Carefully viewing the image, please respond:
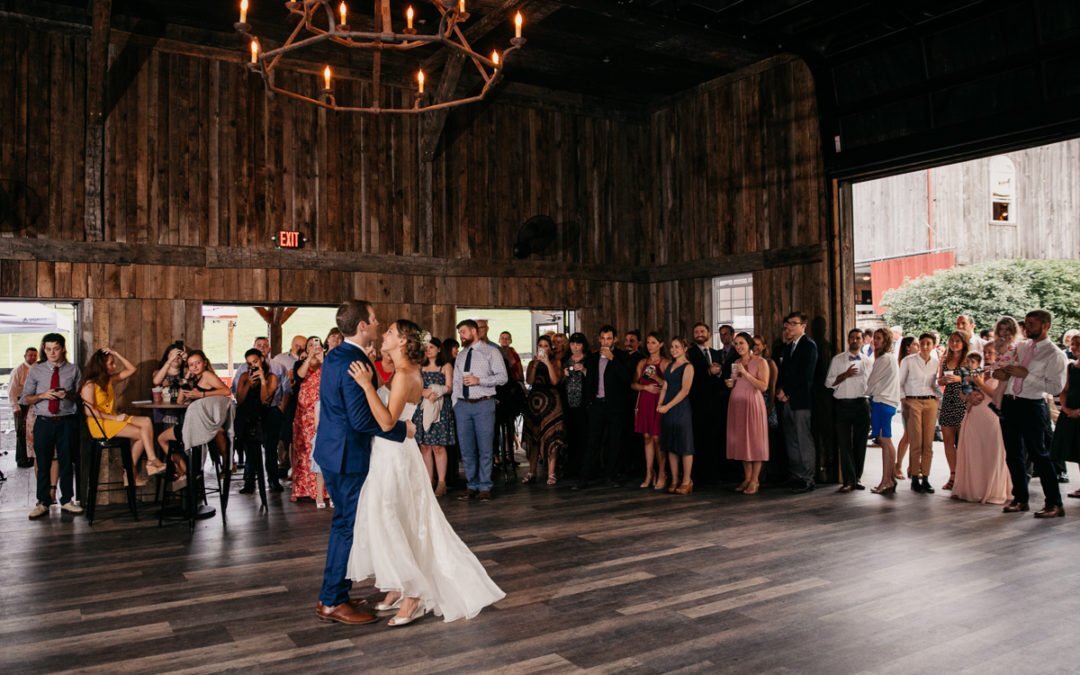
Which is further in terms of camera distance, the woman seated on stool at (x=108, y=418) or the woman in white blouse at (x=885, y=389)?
the woman in white blouse at (x=885, y=389)

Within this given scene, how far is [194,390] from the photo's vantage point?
22.5 feet

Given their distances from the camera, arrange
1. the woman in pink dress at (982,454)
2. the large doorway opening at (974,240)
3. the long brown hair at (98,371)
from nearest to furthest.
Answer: the long brown hair at (98,371) < the woman in pink dress at (982,454) < the large doorway opening at (974,240)

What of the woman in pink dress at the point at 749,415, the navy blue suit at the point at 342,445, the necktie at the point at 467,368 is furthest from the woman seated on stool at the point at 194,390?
the woman in pink dress at the point at 749,415

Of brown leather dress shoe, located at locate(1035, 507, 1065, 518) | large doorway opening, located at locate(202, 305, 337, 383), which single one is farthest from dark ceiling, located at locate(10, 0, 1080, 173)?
large doorway opening, located at locate(202, 305, 337, 383)

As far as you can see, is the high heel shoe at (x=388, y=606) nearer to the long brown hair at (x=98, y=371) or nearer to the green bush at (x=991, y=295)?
the long brown hair at (x=98, y=371)

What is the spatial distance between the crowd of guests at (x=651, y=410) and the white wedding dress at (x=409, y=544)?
222cm

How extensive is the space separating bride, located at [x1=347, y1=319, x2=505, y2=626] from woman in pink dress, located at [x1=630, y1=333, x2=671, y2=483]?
413 centimetres

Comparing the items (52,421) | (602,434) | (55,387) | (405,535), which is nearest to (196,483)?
(52,421)

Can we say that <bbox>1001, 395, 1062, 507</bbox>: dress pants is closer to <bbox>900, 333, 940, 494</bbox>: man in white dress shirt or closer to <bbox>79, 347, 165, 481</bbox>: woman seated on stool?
<bbox>900, 333, 940, 494</bbox>: man in white dress shirt

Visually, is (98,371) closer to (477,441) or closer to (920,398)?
(477,441)

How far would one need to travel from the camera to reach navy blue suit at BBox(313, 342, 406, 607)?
13.1 feet

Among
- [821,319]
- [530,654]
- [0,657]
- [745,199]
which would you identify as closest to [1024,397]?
A: [821,319]

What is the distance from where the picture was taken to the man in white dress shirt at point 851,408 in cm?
802

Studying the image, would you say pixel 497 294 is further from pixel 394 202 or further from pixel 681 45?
pixel 681 45
